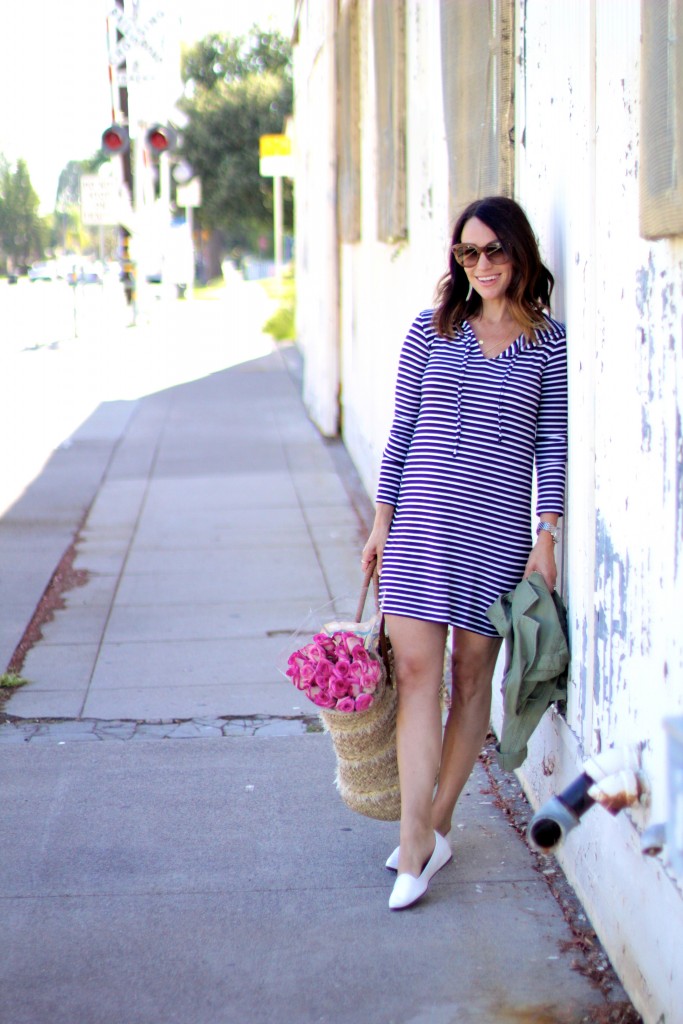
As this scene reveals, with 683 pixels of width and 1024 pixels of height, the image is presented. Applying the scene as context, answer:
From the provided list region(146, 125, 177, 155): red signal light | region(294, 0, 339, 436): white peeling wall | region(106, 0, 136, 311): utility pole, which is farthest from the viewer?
region(146, 125, 177, 155): red signal light

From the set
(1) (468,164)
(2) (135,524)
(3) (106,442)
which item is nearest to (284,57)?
(3) (106,442)

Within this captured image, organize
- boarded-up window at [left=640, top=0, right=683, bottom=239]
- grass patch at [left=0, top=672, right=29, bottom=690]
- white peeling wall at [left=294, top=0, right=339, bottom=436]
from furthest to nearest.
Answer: white peeling wall at [left=294, top=0, right=339, bottom=436] < grass patch at [left=0, top=672, right=29, bottom=690] < boarded-up window at [left=640, top=0, right=683, bottom=239]

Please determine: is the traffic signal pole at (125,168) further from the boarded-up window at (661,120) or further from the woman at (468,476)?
the boarded-up window at (661,120)

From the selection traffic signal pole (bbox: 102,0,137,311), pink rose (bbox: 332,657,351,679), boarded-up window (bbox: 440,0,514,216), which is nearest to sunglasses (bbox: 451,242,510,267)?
boarded-up window (bbox: 440,0,514,216)

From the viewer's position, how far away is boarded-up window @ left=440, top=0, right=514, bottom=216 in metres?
4.54

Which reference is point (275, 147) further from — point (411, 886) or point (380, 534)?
point (411, 886)

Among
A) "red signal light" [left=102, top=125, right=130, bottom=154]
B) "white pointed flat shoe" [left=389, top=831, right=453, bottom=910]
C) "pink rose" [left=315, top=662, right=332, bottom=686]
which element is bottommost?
"white pointed flat shoe" [left=389, top=831, right=453, bottom=910]

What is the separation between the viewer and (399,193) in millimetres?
7574

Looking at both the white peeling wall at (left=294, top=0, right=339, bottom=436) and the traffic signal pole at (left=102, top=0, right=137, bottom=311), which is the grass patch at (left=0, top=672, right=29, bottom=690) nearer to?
the white peeling wall at (left=294, top=0, right=339, bottom=436)

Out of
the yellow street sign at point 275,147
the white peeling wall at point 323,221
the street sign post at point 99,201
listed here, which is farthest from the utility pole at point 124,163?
the white peeling wall at point 323,221

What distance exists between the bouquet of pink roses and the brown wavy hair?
905 mm

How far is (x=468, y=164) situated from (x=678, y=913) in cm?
303

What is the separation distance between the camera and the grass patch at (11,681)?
18.9 feet

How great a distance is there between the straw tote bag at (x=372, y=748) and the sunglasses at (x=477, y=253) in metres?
0.92
